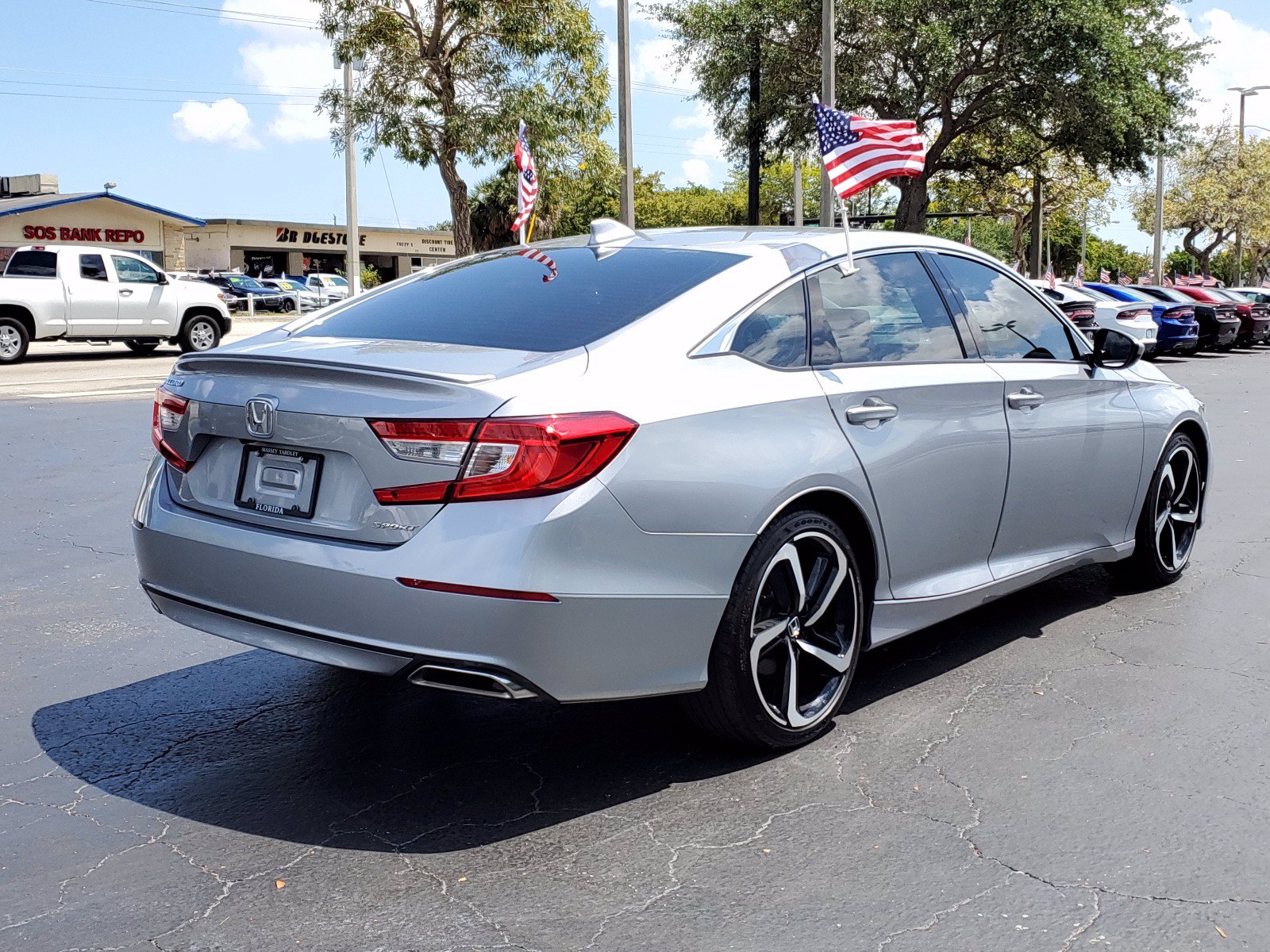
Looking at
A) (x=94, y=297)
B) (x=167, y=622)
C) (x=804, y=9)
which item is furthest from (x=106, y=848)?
(x=804, y=9)

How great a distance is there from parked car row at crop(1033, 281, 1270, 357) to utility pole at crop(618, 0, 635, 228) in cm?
729

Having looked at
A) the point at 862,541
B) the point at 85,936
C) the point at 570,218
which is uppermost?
the point at 570,218

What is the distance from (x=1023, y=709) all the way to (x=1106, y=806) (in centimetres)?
85

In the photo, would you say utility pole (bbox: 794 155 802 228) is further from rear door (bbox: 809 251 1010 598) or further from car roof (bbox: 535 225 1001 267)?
rear door (bbox: 809 251 1010 598)

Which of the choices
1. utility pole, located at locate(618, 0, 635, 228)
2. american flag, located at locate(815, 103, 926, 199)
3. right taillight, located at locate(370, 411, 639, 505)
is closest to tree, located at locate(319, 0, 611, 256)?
utility pole, located at locate(618, 0, 635, 228)

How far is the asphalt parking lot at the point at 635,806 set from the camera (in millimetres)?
3023

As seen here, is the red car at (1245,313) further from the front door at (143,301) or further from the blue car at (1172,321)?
the front door at (143,301)

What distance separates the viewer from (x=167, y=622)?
5617 mm

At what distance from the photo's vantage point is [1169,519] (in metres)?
6.14

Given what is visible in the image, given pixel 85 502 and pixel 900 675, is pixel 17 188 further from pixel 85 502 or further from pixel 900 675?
pixel 900 675

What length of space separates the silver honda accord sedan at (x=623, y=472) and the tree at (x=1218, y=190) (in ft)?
212

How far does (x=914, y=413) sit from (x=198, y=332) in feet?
70.0

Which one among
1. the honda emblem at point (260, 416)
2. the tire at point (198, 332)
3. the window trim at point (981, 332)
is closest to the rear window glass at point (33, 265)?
the tire at point (198, 332)

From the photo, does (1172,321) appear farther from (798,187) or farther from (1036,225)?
(798,187)
